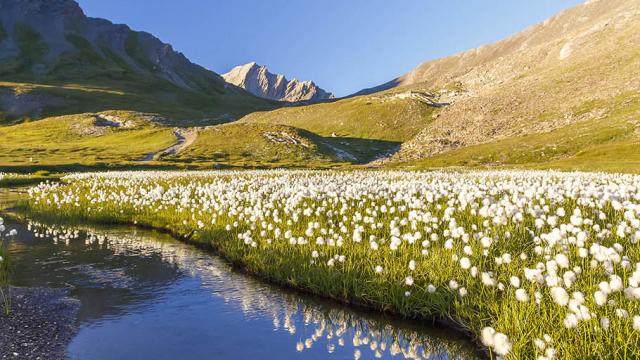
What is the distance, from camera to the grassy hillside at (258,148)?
257ft

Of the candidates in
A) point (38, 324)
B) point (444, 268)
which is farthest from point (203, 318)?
point (444, 268)

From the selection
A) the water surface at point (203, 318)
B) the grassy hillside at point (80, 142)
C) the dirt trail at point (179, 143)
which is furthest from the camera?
the dirt trail at point (179, 143)

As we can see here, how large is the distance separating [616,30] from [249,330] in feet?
595

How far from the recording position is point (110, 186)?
30844mm

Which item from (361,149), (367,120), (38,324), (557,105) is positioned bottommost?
(38,324)

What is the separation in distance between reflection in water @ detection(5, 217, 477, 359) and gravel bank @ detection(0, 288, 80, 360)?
29 cm

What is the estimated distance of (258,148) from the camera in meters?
87.2

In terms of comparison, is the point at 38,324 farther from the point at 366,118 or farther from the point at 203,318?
the point at 366,118

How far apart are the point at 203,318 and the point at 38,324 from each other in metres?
3.05

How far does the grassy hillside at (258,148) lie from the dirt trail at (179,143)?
169 cm

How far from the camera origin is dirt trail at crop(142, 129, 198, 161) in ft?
266

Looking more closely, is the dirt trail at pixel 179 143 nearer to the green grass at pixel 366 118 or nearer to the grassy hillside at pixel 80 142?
the grassy hillside at pixel 80 142

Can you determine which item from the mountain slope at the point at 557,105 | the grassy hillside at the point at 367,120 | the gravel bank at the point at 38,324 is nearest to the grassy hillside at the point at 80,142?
the grassy hillside at the point at 367,120

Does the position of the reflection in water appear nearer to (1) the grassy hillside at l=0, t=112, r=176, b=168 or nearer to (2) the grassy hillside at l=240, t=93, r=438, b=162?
(1) the grassy hillside at l=0, t=112, r=176, b=168
